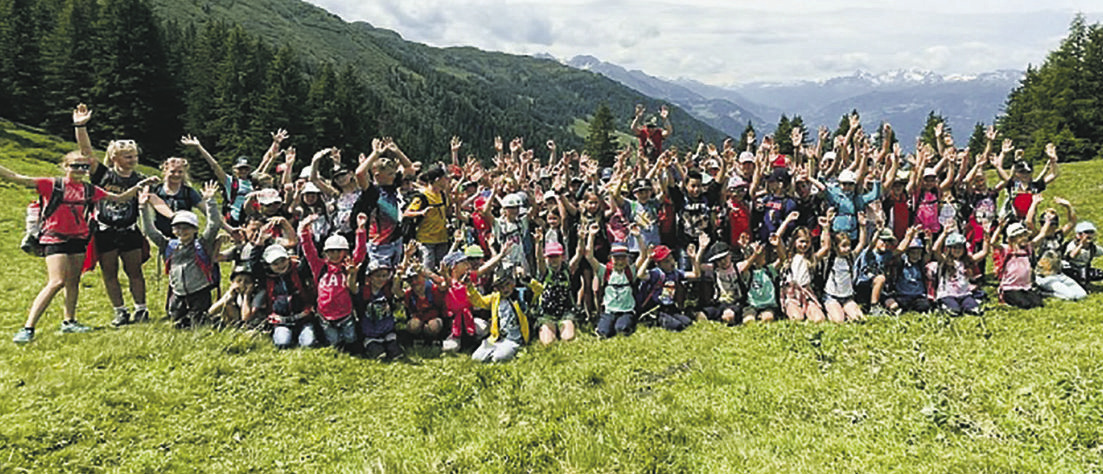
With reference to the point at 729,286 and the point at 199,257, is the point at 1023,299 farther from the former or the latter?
the point at 199,257

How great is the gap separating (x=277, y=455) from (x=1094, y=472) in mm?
8963

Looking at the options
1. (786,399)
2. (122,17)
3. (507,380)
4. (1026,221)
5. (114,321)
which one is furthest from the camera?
(122,17)

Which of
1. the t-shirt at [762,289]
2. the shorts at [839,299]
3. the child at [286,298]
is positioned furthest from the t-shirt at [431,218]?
the shorts at [839,299]

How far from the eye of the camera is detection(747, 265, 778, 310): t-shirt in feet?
42.6

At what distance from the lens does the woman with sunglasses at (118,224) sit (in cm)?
1067

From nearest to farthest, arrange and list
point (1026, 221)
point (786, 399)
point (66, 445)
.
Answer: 1. point (66, 445)
2. point (786, 399)
3. point (1026, 221)

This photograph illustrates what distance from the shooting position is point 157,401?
8.59 metres

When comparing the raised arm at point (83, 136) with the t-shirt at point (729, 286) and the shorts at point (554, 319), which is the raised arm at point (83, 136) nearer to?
the shorts at point (554, 319)

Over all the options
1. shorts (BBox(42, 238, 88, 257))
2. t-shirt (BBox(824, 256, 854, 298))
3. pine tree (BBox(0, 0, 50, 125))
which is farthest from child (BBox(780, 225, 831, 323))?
pine tree (BBox(0, 0, 50, 125))

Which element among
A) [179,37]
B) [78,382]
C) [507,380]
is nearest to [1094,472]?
[507,380]

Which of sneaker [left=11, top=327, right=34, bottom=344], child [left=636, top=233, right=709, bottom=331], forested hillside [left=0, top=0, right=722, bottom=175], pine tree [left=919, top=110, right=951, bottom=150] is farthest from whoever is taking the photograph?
forested hillside [left=0, top=0, right=722, bottom=175]

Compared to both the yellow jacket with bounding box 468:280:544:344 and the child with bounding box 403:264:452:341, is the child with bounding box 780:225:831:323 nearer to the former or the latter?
the yellow jacket with bounding box 468:280:544:344

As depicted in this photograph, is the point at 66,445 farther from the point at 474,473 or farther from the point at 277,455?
the point at 474,473

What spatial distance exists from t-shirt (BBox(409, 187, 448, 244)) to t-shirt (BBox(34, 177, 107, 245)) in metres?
5.72
